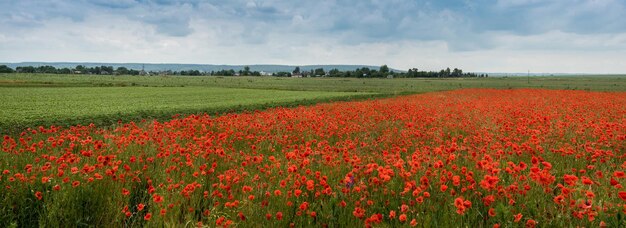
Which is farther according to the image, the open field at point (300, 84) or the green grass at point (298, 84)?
the open field at point (300, 84)

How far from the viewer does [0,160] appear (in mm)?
5629

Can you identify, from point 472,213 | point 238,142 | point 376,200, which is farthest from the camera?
point 238,142

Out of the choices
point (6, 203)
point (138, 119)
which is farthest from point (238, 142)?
point (138, 119)

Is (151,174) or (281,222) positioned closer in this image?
(281,222)

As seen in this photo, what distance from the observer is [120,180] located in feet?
15.5

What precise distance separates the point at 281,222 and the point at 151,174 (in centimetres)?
250

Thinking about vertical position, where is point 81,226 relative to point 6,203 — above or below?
below

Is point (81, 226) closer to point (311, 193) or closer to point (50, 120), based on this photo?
point (311, 193)

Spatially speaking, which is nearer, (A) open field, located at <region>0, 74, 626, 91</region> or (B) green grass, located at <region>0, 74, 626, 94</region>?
(B) green grass, located at <region>0, 74, 626, 94</region>

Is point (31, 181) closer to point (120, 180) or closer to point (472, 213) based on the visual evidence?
point (120, 180)

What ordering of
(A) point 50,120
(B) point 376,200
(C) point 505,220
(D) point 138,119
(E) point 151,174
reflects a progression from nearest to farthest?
1. (C) point 505,220
2. (B) point 376,200
3. (E) point 151,174
4. (A) point 50,120
5. (D) point 138,119

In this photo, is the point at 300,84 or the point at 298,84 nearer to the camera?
the point at 300,84

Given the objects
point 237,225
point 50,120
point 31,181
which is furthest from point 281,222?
point 50,120

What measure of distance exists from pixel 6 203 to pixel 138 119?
14.5 m
